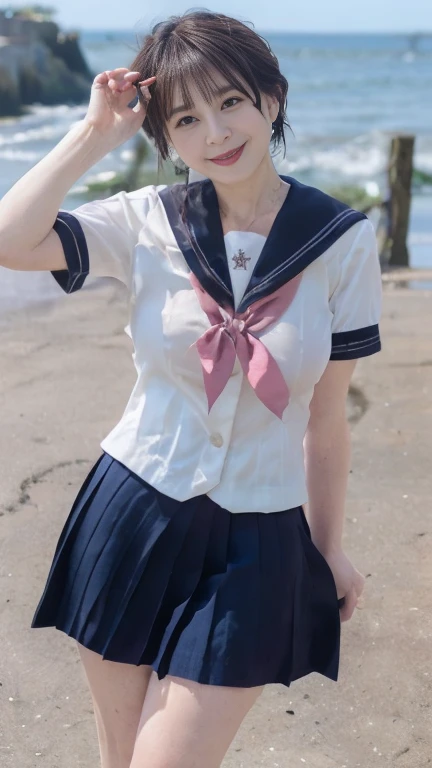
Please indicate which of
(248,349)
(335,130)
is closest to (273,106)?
(248,349)

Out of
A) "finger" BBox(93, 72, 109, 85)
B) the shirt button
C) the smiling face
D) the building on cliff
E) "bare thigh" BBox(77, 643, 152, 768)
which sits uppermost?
"finger" BBox(93, 72, 109, 85)

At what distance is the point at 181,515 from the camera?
1755mm

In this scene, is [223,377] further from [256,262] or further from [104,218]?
[104,218]

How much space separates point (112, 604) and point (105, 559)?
8 centimetres

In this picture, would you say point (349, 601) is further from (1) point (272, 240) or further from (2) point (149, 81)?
(2) point (149, 81)

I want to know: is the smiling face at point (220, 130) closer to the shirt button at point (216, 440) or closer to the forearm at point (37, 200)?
the forearm at point (37, 200)

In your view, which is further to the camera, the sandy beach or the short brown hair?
the sandy beach

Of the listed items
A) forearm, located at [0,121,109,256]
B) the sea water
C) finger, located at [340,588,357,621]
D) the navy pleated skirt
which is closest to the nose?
forearm, located at [0,121,109,256]

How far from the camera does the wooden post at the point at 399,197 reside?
26.8 ft

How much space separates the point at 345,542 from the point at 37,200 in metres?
2.06

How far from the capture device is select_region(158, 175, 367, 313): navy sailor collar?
176 centimetres

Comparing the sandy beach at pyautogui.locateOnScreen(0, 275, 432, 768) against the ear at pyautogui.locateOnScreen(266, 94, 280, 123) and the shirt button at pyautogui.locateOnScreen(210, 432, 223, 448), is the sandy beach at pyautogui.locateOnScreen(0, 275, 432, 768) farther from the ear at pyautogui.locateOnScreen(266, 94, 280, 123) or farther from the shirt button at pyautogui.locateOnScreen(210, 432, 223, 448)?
the ear at pyautogui.locateOnScreen(266, 94, 280, 123)

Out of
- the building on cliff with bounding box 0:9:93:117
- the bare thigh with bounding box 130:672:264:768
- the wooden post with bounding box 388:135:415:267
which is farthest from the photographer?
the building on cliff with bounding box 0:9:93:117

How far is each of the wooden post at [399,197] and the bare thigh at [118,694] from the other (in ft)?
22.8
